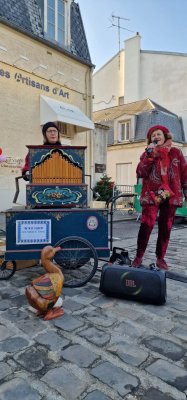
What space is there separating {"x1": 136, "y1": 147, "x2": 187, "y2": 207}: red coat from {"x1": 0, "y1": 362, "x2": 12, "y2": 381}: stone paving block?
229cm

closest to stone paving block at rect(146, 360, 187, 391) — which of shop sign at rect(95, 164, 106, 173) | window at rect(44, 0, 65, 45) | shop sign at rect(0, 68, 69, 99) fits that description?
shop sign at rect(0, 68, 69, 99)

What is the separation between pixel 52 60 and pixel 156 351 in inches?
384

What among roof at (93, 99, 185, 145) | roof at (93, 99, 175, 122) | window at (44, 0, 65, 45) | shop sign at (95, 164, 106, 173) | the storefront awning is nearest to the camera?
the storefront awning

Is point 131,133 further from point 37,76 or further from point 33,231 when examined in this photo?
point 33,231

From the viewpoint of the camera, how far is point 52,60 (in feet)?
32.5

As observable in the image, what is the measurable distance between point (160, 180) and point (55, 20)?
8944 millimetres

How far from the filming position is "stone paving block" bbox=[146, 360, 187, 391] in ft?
5.48

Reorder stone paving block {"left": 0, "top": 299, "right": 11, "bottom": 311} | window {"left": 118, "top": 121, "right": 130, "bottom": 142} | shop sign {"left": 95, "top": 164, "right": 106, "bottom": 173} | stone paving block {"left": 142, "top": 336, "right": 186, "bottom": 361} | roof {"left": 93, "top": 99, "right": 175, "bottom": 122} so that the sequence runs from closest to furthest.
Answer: stone paving block {"left": 142, "top": 336, "right": 186, "bottom": 361}
stone paving block {"left": 0, "top": 299, "right": 11, "bottom": 311}
shop sign {"left": 95, "top": 164, "right": 106, "bottom": 173}
roof {"left": 93, "top": 99, "right": 175, "bottom": 122}
window {"left": 118, "top": 121, "right": 130, "bottom": 142}

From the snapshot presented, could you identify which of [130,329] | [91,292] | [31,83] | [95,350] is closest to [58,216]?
[91,292]

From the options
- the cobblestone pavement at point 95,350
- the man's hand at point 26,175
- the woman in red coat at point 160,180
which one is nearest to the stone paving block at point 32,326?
the cobblestone pavement at point 95,350

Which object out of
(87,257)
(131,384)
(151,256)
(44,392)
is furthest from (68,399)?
(151,256)

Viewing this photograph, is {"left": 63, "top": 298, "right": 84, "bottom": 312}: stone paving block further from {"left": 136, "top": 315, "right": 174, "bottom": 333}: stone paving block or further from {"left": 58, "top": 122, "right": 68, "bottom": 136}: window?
{"left": 58, "top": 122, "right": 68, "bottom": 136}: window

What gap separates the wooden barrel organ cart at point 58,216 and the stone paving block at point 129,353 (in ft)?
3.75

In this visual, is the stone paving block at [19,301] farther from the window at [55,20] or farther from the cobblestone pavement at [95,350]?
the window at [55,20]
